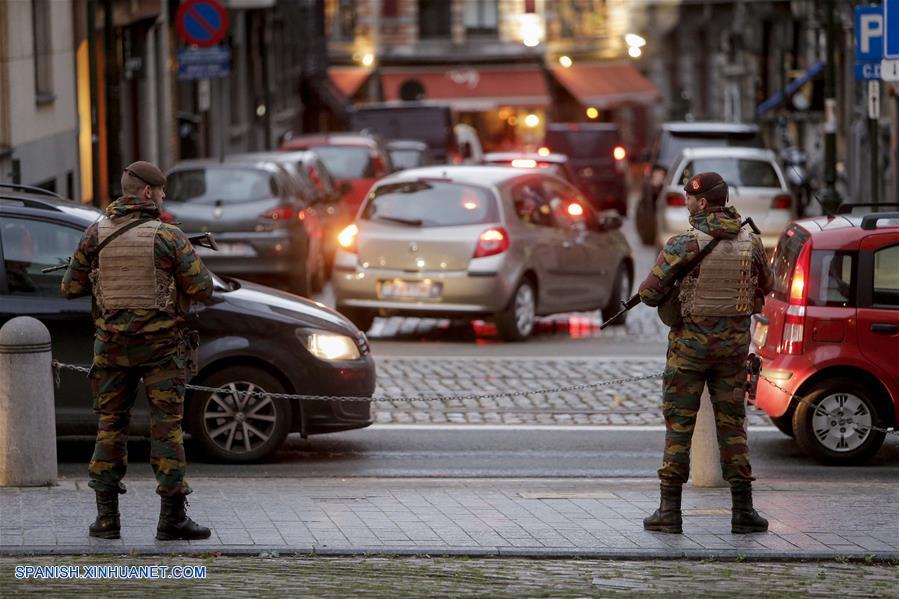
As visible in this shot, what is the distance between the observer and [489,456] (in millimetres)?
12609

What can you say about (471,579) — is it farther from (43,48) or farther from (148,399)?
(43,48)

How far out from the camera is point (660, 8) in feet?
248

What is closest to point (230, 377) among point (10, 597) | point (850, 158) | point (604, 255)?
point (10, 597)

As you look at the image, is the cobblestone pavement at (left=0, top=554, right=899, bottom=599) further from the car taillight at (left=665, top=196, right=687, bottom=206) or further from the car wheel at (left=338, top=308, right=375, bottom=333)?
the car taillight at (left=665, top=196, right=687, bottom=206)

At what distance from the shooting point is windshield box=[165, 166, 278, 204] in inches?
858

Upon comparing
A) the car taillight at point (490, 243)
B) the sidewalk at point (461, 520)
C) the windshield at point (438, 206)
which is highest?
the windshield at point (438, 206)

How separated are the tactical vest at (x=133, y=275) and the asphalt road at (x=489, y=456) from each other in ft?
8.99

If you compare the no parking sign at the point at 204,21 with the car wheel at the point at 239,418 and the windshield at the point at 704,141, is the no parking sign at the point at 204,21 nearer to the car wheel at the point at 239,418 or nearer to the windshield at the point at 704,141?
the windshield at the point at 704,141

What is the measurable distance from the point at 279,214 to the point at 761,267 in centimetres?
1288

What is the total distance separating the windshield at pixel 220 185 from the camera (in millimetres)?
21781

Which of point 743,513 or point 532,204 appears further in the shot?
point 532,204

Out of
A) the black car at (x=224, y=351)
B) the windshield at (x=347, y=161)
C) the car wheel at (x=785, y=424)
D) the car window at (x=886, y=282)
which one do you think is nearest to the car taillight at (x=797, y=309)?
the car window at (x=886, y=282)

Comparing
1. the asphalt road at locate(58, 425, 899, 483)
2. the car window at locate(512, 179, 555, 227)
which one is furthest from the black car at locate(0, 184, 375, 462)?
the car window at locate(512, 179, 555, 227)

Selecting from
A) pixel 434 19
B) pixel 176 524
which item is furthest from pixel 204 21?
pixel 434 19
